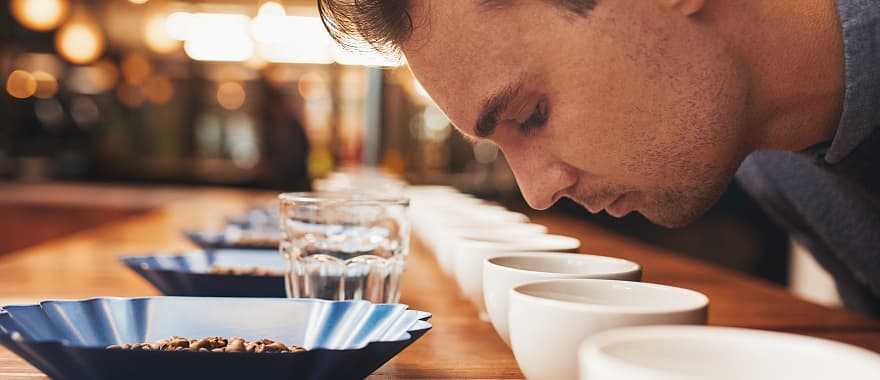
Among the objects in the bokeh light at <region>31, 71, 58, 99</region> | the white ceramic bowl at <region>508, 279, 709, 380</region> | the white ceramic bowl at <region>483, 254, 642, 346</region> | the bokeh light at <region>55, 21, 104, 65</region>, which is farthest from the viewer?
the bokeh light at <region>31, 71, 58, 99</region>

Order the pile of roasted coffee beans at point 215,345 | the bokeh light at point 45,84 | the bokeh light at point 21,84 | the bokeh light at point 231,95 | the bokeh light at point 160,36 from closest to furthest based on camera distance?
1. the pile of roasted coffee beans at point 215,345
2. the bokeh light at point 160,36
3. the bokeh light at point 21,84
4. the bokeh light at point 45,84
5. the bokeh light at point 231,95

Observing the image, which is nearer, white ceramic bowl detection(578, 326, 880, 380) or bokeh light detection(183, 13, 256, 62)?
white ceramic bowl detection(578, 326, 880, 380)

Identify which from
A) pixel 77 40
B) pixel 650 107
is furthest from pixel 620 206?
pixel 77 40

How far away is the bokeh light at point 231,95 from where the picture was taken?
11438mm

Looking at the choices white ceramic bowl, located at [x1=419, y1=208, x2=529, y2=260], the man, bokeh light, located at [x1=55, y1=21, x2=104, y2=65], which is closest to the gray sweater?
the man

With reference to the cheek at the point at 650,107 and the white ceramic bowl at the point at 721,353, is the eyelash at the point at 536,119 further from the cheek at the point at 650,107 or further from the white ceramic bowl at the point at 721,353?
the white ceramic bowl at the point at 721,353

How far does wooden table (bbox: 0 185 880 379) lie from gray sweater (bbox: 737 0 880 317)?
0.22 meters

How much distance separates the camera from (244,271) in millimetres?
1373

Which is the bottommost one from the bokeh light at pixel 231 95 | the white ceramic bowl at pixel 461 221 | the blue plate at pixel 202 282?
the blue plate at pixel 202 282

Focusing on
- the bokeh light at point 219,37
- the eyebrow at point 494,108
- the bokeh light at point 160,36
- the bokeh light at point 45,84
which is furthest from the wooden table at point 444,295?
the bokeh light at point 45,84

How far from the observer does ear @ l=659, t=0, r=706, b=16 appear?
1263 millimetres

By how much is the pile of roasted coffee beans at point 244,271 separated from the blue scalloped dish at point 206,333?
33cm

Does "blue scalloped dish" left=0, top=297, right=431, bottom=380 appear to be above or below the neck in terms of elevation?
below

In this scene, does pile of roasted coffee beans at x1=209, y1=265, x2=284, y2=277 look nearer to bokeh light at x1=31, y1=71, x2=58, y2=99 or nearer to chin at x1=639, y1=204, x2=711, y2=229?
chin at x1=639, y1=204, x2=711, y2=229
